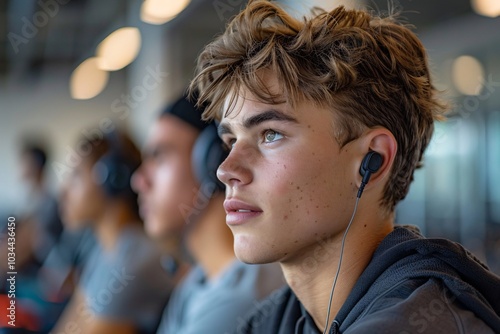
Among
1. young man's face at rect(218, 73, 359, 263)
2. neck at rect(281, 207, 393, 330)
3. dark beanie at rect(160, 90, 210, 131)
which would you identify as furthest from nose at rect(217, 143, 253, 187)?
dark beanie at rect(160, 90, 210, 131)

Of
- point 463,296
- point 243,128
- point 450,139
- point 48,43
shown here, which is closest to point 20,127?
point 48,43

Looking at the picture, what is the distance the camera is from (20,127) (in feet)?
18.6

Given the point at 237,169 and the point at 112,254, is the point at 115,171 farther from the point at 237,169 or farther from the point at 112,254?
the point at 237,169

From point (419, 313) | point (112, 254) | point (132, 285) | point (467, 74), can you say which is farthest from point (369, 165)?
point (467, 74)

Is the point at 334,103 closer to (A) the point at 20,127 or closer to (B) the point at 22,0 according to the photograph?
(B) the point at 22,0

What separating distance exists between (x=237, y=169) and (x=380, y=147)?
247 mm

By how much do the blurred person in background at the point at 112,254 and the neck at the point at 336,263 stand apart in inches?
49.2

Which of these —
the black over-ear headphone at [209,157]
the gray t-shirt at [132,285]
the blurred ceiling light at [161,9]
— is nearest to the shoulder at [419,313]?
the black over-ear headphone at [209,157]

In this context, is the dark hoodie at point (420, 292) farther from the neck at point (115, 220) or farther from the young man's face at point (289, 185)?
the neck at point (115, 220)

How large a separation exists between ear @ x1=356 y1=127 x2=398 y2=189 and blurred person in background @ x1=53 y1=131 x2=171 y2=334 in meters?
1.39

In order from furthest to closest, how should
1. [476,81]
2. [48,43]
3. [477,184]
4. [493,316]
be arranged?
[48,43]
[477,184]
[476,81]
[493,316]

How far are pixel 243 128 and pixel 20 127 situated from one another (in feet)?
16.1

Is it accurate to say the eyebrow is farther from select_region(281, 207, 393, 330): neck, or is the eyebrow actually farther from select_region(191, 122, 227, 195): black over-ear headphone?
select_region(191, 122, 227, 195): black over-ear headphone

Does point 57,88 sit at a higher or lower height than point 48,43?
lower
